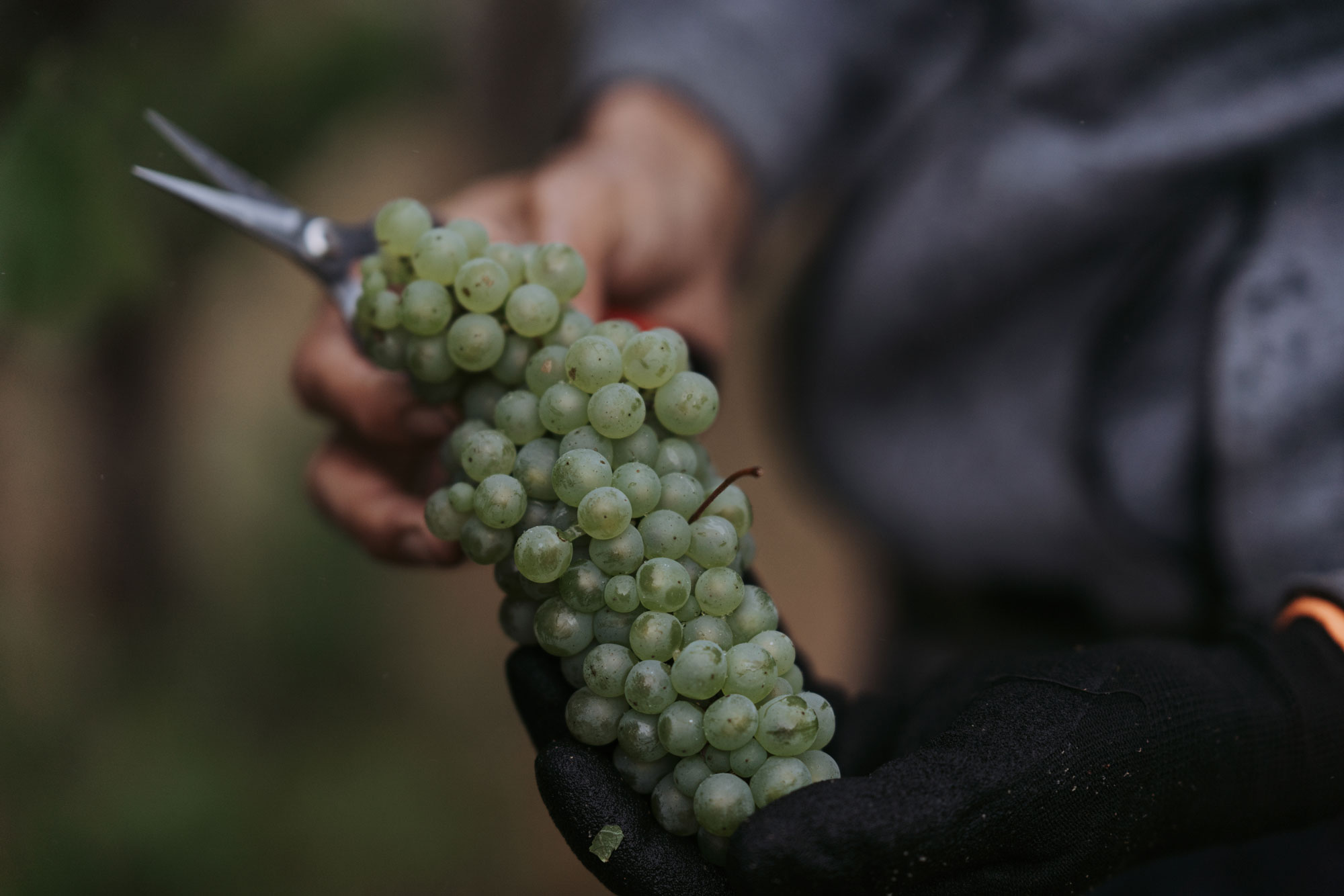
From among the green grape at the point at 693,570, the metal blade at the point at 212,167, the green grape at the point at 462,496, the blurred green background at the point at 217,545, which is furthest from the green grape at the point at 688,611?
the metal blade at the point at 212,167

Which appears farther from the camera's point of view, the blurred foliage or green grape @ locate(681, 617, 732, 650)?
the blurred foliage

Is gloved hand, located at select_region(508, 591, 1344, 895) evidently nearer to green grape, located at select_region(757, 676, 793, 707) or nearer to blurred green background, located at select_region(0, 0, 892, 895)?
green grape, located at select_region(757, 676, 793, 707)

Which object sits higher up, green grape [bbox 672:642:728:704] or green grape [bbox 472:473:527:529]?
green grape [bbox 472:473:527:529]

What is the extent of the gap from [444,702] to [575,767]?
0.43 m

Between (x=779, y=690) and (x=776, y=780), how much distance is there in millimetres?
36

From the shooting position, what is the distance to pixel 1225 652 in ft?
1.77

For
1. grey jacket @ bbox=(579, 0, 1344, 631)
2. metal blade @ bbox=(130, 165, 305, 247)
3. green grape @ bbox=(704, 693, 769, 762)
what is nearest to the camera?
green grape @ bbox=(704, 693, 769, 762)

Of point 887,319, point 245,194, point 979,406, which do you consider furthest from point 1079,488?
point 245,194

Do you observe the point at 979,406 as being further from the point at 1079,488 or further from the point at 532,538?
the point at 532,538

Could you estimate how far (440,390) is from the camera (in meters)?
0.45

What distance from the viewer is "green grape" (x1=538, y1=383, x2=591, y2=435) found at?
39 cm

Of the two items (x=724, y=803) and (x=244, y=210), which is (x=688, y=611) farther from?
(x=244, y=210)

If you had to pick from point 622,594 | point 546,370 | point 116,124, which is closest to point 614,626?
point 622,594

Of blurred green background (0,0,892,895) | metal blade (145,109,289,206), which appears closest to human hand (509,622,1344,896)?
blurred green background (0,0,892,895)
